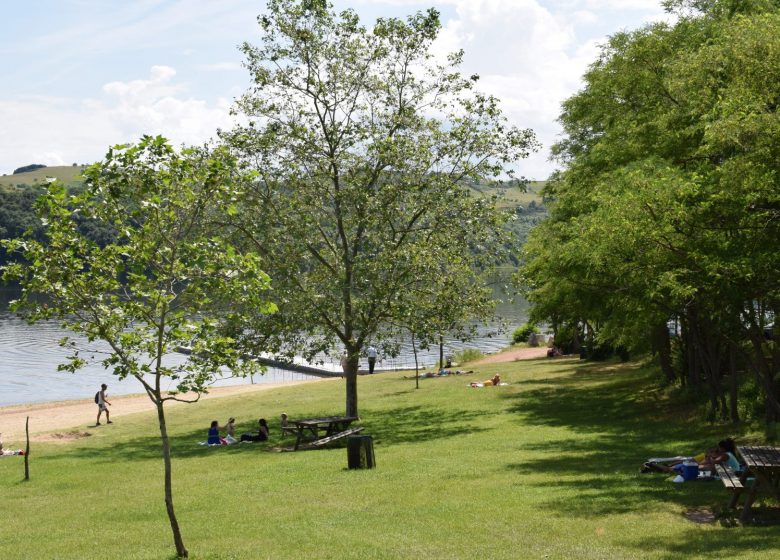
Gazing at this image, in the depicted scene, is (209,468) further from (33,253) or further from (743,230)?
(743,230)

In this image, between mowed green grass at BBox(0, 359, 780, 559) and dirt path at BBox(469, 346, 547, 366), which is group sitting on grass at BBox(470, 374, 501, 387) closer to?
mowed green grass at BBox(0, 359, 780, 559)

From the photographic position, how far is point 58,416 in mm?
43812

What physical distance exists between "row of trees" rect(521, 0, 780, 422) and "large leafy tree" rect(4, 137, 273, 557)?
9319 mm

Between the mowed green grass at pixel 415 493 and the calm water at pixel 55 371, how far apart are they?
16130 millimetres

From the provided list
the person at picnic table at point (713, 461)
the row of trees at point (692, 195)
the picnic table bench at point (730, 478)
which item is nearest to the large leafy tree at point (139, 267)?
the picnic table bench at point (730, 478)

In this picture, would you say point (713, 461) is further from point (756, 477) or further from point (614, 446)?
point (614, 446)

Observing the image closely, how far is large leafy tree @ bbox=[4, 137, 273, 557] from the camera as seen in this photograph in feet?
41.1

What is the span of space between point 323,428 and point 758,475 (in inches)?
707

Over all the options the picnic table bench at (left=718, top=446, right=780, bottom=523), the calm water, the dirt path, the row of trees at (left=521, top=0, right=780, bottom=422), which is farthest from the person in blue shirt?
the dirt path

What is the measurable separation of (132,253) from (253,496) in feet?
26.2

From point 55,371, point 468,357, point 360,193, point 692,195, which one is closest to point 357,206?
point 360,193

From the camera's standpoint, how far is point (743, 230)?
17.2m

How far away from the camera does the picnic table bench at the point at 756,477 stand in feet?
44.4

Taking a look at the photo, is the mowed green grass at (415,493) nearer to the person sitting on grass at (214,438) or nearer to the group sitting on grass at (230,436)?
the person sitting on grass at (214,438)
